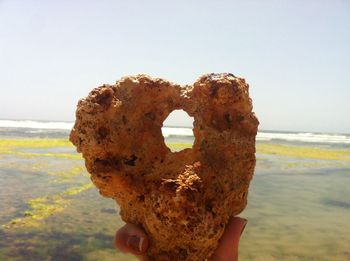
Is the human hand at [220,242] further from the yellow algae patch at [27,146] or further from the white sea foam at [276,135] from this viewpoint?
the white sea foam at [276,135]

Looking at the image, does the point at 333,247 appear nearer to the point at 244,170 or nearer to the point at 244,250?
the point at 244,250

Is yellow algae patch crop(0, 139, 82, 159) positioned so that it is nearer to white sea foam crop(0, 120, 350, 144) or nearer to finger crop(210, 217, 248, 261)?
finger crop(210, 217, 248, 261)

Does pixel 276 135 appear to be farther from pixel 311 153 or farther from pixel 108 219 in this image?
pixel 108 219

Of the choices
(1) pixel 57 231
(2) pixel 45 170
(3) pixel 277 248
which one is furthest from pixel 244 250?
(2) pixel 45 170

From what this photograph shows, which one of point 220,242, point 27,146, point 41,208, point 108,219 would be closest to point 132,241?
point 220,242

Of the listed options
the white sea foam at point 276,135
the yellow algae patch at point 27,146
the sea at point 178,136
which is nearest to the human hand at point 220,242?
the yellow algae patch at point 27,146
